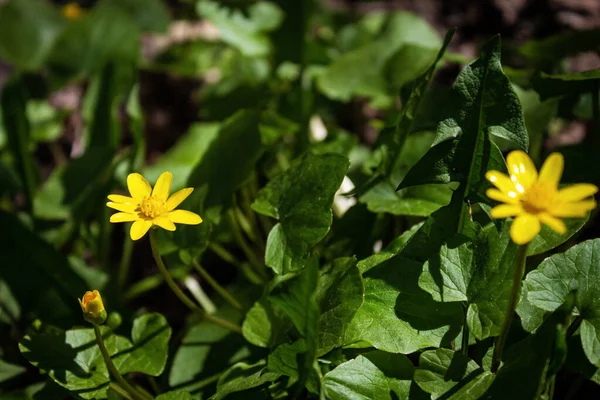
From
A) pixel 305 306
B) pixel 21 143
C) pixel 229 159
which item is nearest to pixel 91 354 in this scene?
pixel 305 306

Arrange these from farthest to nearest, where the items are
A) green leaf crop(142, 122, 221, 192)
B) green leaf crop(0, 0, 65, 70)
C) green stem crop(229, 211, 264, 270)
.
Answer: green leaf crop(0, 0, 65, 70) < green leaf crop(142, 122, 221, 192) < green stem crop(229, 211, 264, 270)

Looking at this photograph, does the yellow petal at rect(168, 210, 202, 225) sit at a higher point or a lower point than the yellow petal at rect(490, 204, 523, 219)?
lower

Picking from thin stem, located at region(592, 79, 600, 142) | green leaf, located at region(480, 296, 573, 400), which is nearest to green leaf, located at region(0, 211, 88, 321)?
green leaf, located at region(480, 296, 573, 400)

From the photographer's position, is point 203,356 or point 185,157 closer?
point 203,356

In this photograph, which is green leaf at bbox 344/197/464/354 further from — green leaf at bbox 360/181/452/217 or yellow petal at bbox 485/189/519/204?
yellow petal at bbox 485/189/519/204

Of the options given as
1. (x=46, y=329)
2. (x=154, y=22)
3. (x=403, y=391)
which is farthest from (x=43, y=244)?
(x=154, y=22)

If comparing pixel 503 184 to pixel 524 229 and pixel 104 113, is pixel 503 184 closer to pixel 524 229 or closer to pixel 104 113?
pixel 524 229

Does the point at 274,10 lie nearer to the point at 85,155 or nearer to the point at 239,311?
the point at 85,155
